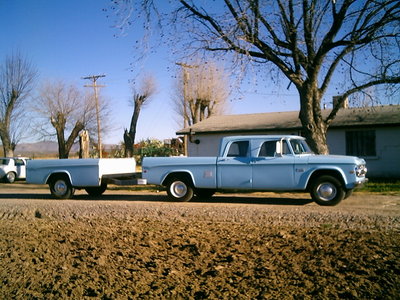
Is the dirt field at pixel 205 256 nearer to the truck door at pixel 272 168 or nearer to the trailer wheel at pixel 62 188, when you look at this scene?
the truck door at pixel 272 168

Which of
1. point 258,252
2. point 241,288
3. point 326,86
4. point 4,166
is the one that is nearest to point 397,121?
point 326,86

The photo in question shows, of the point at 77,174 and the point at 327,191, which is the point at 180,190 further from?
the point at 327,191

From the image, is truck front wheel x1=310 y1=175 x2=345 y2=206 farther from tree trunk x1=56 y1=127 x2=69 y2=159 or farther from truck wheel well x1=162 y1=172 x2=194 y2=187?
tree trunk x1=56 y1=127 x2=69 y2=159

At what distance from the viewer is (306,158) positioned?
920 centimetres

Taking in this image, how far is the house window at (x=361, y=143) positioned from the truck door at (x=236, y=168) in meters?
9.83

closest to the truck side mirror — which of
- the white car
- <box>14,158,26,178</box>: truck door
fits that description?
the white car

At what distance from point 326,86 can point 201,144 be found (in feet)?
30.5

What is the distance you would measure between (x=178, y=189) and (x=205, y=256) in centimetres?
587

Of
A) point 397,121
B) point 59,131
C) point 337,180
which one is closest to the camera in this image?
point 337,180

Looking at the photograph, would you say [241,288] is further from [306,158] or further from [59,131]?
[59,131]

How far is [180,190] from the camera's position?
34.0ft

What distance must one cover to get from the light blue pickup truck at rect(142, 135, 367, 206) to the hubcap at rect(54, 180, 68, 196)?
293 centimetres

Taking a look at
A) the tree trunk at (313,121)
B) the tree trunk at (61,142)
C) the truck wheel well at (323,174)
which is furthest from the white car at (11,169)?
the truck wheel well at (323,174)

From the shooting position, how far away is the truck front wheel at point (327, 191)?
893cm
